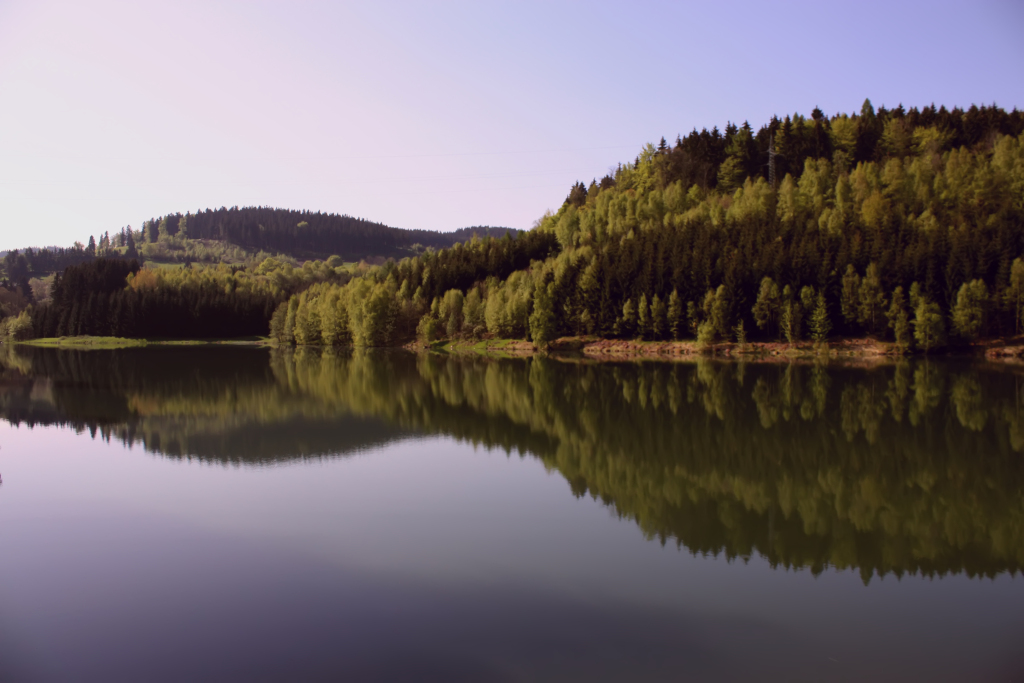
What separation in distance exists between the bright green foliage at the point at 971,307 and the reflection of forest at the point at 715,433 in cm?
1651

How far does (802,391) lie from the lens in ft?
129

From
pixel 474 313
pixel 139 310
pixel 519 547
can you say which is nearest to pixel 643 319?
pixel 474 313

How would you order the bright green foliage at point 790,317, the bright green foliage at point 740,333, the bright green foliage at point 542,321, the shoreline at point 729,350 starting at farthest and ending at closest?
the bright green foliage at point 542,321 < the bright green foliage at point 740,333 < the bright green foliage at point 790,317 < the shoreline at point 729,350

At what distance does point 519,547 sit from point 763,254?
74410mm

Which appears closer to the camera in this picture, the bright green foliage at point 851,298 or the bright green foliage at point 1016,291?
the bright green foliage at point 1016,291

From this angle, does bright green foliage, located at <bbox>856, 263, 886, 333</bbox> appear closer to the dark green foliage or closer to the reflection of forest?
the reflection of forest

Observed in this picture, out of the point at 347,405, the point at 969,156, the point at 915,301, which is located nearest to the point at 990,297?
the point at 915,301

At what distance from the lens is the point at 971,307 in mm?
69000

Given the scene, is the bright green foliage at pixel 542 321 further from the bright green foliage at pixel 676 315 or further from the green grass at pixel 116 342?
the green grass at pixel 116 342

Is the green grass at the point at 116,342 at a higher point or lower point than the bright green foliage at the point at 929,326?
lower

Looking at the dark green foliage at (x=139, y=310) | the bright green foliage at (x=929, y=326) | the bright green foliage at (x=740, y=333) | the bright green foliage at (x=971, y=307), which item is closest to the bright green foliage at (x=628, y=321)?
the bright green foliage at (x=740, y=333)

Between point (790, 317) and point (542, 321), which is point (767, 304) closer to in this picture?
point (790, 317)

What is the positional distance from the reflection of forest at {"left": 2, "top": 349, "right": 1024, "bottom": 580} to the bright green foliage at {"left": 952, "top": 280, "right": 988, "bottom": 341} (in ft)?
54.2

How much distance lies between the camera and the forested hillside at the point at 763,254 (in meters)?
73.0
